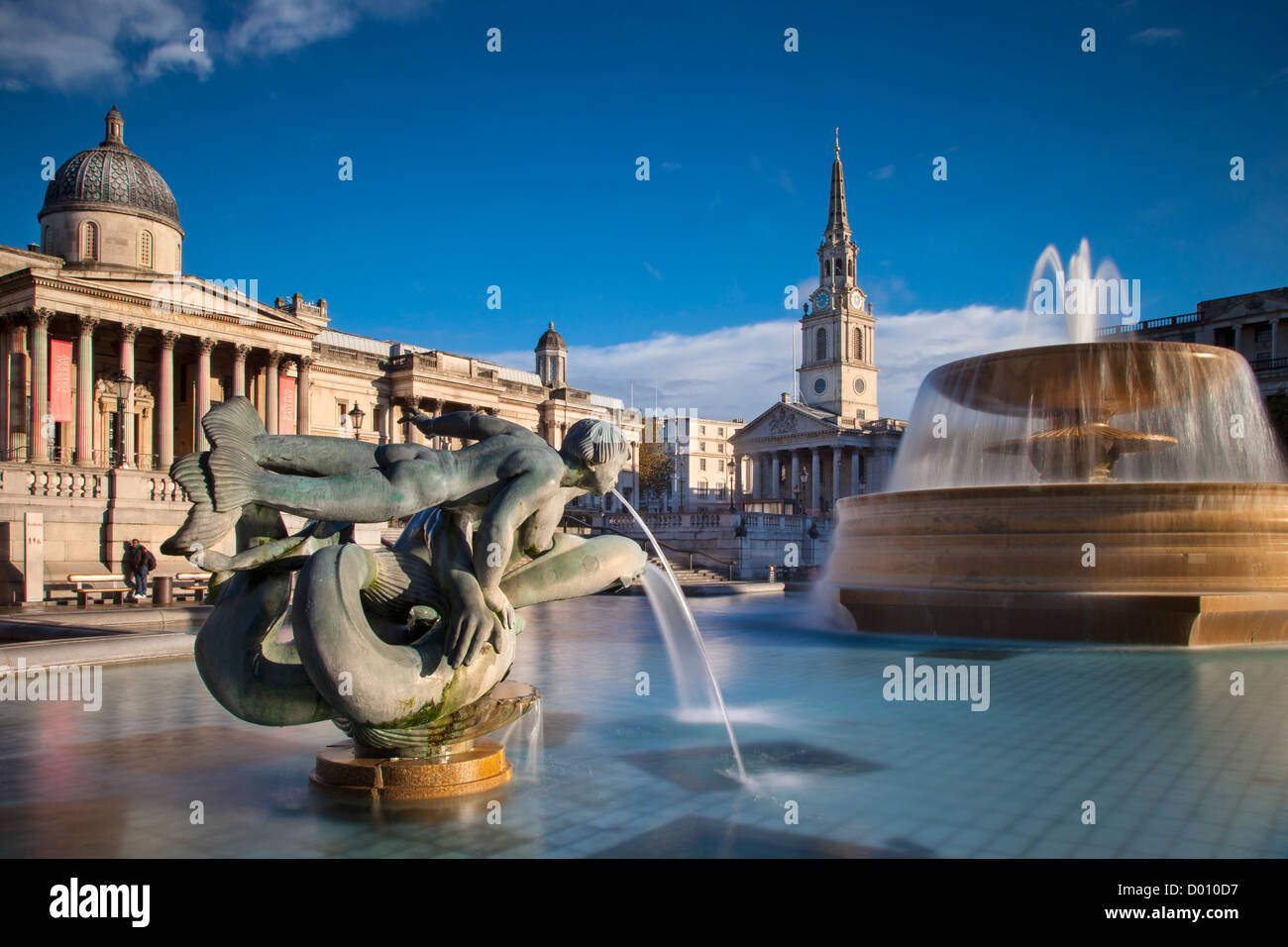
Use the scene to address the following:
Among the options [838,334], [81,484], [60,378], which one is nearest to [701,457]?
[838,334]

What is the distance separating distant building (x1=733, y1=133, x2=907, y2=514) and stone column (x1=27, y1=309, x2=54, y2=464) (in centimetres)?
5052

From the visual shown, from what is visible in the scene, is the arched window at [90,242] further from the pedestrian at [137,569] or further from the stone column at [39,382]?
the pedestrian at [137,569]

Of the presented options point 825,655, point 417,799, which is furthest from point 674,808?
point 825,655

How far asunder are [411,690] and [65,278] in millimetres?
38794

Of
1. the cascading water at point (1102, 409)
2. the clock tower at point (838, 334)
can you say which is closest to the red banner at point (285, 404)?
the cascading water at point (1102, 409)

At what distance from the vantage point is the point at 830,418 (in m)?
91.8

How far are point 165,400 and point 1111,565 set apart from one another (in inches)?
1497

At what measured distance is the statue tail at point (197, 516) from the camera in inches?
161

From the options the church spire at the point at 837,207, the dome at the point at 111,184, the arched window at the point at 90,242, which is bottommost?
the arched window at the point at 90,242

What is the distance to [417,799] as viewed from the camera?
473cm

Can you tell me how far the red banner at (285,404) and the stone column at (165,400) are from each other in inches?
212

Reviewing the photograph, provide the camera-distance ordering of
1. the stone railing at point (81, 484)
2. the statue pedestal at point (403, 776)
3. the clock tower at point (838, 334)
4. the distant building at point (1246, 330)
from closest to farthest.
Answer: the statue pedestal at point (403, 776) < the stone railing at point (81, 484) < the distant building at point (1246, 330) < the clock tower at point (838, 334)

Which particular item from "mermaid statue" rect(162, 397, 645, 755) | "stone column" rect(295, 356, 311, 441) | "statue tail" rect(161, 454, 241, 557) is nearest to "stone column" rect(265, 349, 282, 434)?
"stone column" rect(295, 356, 311, 441)
